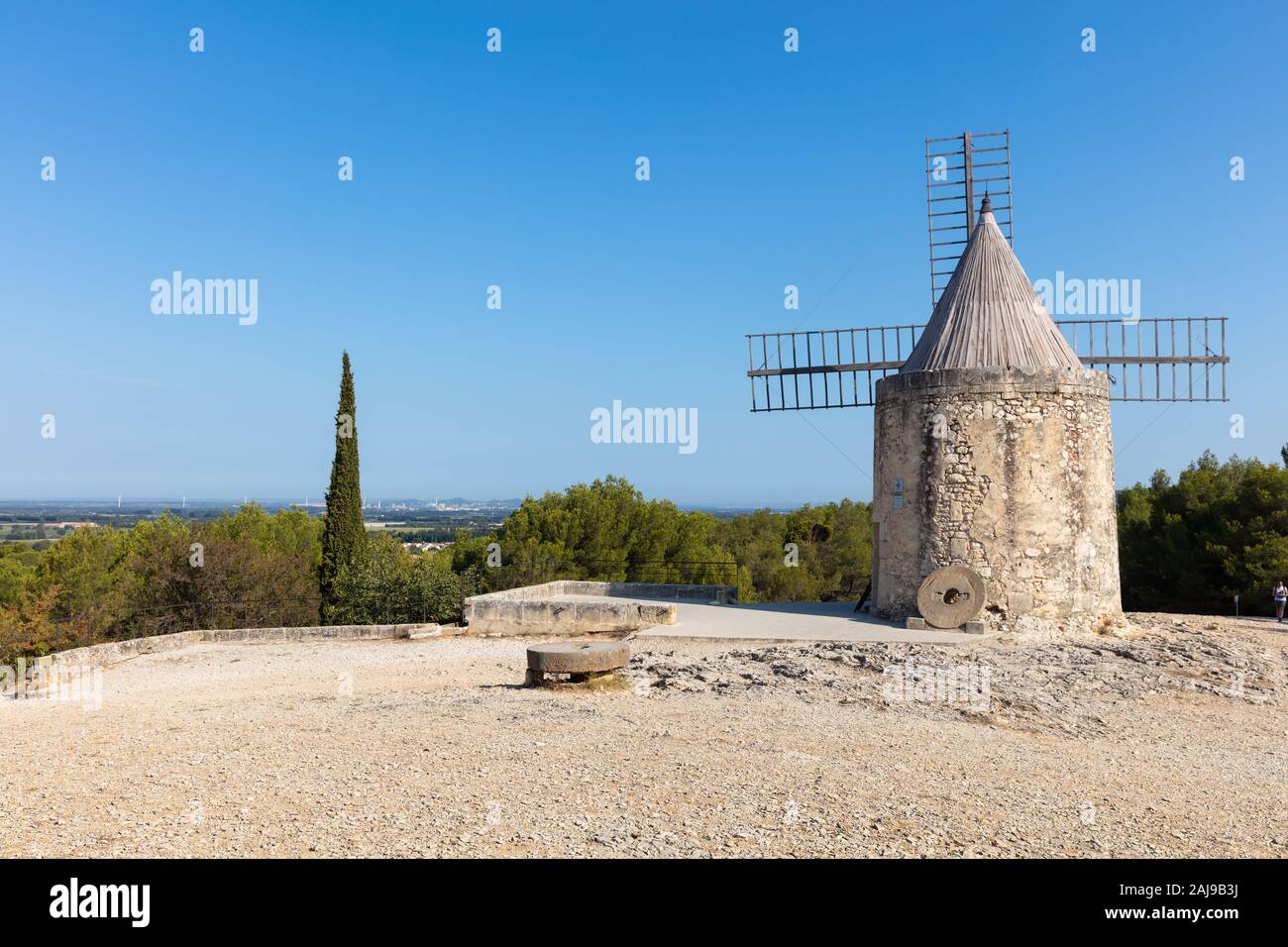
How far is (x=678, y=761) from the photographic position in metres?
6.75

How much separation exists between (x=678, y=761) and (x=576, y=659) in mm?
3144

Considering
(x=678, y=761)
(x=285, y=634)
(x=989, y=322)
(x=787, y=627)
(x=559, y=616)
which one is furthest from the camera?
(x=989, y=322)

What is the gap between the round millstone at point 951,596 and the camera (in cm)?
1371

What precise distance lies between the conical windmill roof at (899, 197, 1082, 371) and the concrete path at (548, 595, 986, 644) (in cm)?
422

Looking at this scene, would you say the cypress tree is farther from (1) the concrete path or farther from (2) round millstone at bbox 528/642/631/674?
(2) round millstone at bbox 528/642/631/674

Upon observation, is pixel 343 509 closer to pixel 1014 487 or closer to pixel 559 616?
pixel 559 616

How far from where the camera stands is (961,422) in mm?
14023

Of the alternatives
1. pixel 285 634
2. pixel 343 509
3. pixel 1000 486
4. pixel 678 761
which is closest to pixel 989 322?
pixel 1000 486

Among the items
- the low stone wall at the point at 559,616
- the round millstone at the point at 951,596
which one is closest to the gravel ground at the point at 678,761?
the round millstone at the point at 951,596

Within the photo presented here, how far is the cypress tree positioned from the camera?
2258cm

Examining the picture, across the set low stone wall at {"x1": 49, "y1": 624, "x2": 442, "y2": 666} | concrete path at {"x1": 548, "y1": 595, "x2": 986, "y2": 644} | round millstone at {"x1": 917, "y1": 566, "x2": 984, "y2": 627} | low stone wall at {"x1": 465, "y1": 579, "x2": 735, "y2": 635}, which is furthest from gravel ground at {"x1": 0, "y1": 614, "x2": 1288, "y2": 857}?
low stone wall at {"x1": 465, "y1": 579, "x2": 735, "y2": 635}
